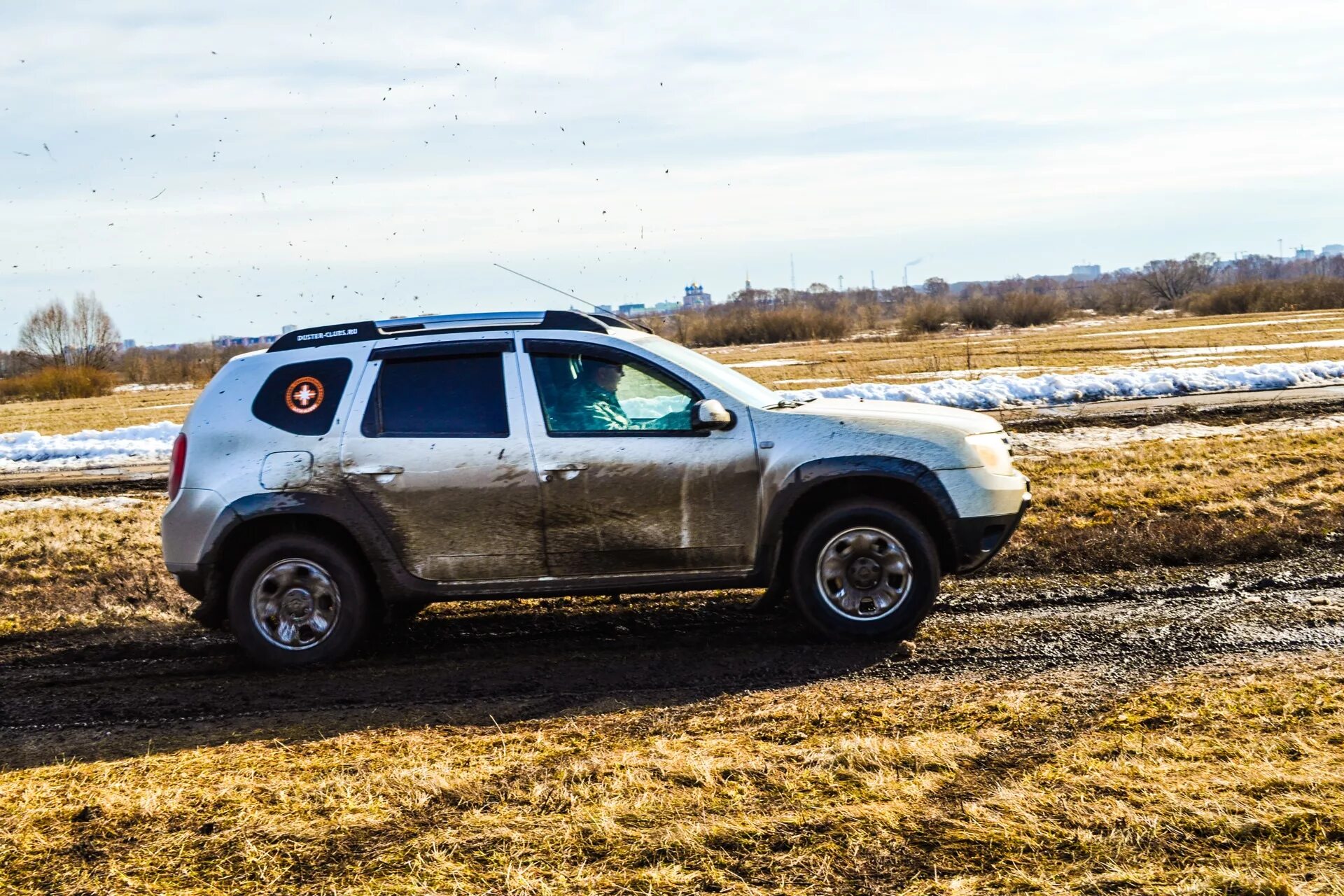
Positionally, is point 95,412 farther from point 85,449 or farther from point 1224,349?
point 1224,349

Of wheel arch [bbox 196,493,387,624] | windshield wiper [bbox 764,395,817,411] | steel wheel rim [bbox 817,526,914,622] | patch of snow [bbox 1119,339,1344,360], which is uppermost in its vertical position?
windshield wiper [bbox 764,395,817,411]

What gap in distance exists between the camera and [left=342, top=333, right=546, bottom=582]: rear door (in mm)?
6621

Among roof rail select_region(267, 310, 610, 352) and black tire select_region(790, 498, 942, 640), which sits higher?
roof rail select_region(267, 310, 610, 352)

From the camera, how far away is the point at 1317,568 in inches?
312

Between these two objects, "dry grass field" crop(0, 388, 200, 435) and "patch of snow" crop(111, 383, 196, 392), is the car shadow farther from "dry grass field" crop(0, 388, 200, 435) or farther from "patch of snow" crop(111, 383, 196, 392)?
"patch of snow" crop(111, 383, 196, 392)

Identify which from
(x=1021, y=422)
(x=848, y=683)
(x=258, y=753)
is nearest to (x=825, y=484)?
(x=848, y=683)

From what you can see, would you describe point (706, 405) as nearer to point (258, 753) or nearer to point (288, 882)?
point (258, 753)

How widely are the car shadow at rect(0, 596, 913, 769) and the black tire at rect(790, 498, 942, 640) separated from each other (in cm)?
13

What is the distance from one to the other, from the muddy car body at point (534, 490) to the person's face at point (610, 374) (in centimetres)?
3

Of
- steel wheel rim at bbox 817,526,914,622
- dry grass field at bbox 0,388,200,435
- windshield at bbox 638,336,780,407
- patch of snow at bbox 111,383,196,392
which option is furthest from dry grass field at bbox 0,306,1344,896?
patch of snow at bbox 111,383,196,392

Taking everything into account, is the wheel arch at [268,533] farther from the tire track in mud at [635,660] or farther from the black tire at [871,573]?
the black tire at [871,573]

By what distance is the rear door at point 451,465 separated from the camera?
662 centimetres

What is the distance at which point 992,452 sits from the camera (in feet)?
22.5

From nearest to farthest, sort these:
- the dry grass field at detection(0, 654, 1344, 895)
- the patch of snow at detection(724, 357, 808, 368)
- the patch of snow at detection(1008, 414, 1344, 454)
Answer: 1. the dry grass field at detection(0, 654, 1344, 895)
2. the patch of snow at detection(1008, 414, 1344, 454)
3. the patch of snow at detection(724, 357, 808, 368)
